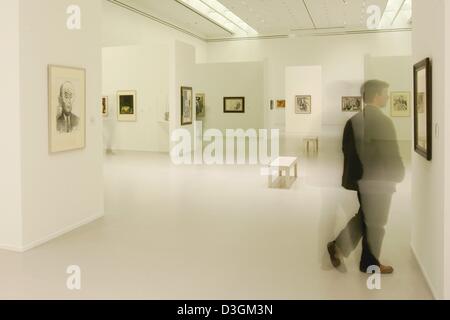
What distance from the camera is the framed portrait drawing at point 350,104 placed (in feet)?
125

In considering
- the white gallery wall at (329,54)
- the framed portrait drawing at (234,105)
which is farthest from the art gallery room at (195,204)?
the white gallery wall at (329,54)

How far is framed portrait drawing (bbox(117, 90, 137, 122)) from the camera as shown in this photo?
76.9 feet

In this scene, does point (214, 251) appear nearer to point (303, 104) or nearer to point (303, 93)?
point (303, 93)

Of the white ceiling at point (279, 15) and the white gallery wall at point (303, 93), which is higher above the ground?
the white ceiling at point (279, 15)

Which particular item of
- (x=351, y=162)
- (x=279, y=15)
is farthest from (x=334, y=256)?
(x=279, y=15)

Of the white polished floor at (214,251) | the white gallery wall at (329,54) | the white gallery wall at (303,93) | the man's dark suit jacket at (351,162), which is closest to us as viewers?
the white polished floor at (214,251)

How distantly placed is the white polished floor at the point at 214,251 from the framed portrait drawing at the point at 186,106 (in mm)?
8796

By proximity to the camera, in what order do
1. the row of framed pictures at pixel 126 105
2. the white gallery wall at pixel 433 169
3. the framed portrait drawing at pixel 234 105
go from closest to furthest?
the white gallery wall at pixel 433 169
the row of framed pictures at pixel 126 105
the framed portrait drawing at pixel 234 105

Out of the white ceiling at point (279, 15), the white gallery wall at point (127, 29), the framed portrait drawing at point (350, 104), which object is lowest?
the framed portrait drawing at point (350, 104)

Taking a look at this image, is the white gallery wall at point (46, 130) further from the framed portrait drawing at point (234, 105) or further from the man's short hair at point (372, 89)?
the framed portrait drawing at point (234, 105)

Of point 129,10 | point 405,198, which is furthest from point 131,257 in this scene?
point 129,10

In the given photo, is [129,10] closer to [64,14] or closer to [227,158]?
[227,158]

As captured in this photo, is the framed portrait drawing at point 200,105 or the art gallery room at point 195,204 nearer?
the art gallery room at point 195,204

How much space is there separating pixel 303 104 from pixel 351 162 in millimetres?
25691
